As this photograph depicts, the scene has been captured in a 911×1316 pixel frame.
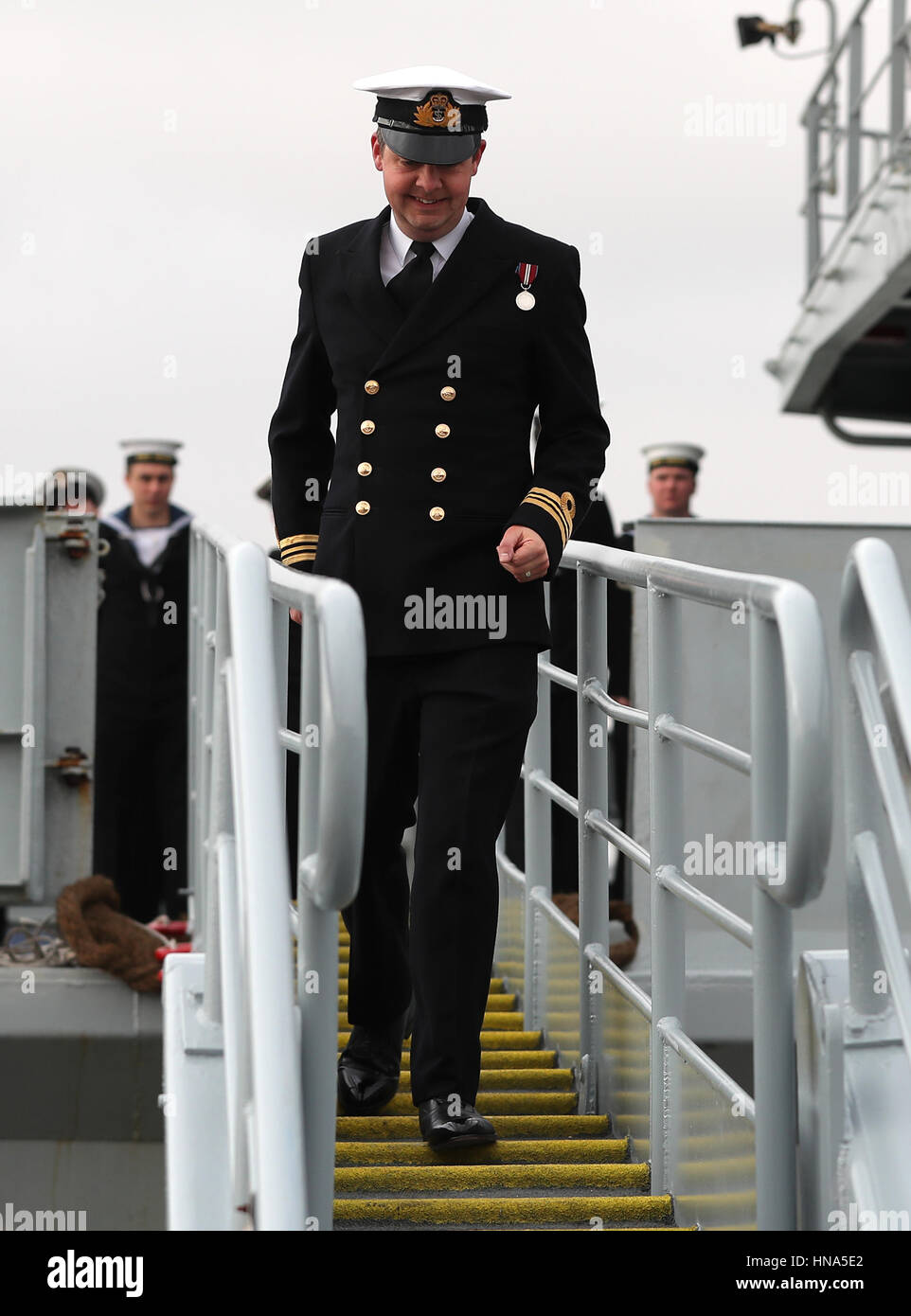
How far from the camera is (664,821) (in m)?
3.46

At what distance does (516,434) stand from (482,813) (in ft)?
2.29

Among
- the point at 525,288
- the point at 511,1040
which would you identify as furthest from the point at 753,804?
the point at 511,1040

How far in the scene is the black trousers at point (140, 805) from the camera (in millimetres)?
7383

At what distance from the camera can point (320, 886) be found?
265 centimetres

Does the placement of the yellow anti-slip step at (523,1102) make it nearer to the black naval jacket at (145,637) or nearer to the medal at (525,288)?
the medal at (525,288)

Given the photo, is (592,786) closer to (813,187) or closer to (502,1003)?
(502,1003)

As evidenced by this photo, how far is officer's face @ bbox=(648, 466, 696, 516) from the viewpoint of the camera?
7590 millimetres

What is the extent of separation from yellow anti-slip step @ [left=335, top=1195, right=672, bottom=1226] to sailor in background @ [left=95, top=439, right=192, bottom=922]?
4066mm

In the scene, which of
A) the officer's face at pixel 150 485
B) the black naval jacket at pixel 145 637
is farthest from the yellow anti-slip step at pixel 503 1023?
the officer's face at pixel 150 485

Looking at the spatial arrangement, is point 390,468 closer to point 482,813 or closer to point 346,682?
point 482,813

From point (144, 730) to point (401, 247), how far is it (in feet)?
13.6
